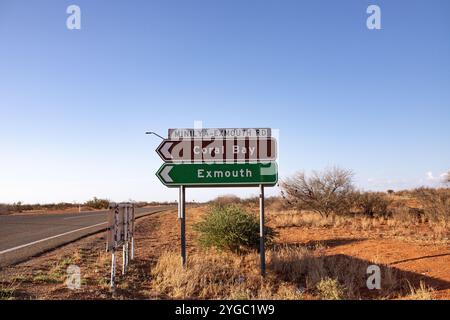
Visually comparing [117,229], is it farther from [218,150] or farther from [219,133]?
[219,133]

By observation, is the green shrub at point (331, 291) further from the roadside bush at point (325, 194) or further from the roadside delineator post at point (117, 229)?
the roadside bush at point (325, 194)

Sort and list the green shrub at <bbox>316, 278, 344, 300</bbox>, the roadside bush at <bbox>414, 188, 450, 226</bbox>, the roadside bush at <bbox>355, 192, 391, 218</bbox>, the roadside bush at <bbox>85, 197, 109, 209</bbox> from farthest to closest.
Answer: the roadside bush at <bbox>85, 197, 109, 209</bbox>
the roadside bush at <bbox>355, 192, 391, 218</bbox>
the roadside bush at <bbox>414, 188, 450, 226</bbox>
the green shrub at <bbox>316, 278, 344, 300</bbox>

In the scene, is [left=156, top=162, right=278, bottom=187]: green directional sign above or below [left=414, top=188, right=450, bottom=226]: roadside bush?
above

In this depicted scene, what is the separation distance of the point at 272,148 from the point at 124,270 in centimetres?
392

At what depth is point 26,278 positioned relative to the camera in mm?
7102

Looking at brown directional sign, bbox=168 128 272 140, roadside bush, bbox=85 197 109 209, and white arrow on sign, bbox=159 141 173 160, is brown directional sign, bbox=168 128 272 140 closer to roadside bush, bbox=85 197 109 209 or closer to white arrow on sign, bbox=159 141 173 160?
white arrow on sign, bbox=159 141 173 160

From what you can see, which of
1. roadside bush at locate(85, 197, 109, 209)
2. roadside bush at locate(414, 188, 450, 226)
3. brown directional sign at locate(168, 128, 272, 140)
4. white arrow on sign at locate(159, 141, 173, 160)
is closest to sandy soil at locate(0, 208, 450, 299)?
white arrow on sign at locate(159, 141, 173, 160)

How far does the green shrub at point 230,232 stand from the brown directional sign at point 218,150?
3.02 m

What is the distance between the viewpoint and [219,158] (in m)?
8.34

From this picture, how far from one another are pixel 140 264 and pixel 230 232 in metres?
2.65

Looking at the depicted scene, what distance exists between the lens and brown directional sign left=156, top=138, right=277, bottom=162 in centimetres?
827

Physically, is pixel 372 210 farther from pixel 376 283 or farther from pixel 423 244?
pixel 376 283

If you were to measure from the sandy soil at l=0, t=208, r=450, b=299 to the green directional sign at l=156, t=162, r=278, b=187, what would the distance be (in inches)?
82.4

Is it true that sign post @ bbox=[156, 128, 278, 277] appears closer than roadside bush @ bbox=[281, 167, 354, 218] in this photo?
Yes
